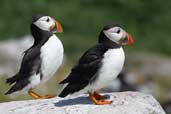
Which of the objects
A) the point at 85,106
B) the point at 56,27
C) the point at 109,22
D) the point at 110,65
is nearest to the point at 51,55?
the point at 56,27

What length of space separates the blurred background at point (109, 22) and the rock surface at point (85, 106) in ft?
22.9

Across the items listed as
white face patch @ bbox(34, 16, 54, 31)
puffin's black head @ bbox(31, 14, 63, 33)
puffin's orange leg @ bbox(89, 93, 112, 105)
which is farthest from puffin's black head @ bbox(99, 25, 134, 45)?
white face patch @ bbox(34, 16, 54, 31)

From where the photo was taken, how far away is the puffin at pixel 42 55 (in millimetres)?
12680

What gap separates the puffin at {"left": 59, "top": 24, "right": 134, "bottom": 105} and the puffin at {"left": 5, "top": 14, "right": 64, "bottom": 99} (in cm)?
51

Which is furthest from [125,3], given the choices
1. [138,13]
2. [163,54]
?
[163,54]

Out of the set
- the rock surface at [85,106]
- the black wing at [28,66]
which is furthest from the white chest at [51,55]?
the rock surface at [85,106]

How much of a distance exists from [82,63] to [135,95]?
105cm

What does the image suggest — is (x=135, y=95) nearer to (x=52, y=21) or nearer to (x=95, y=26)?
(x=52, y=21)

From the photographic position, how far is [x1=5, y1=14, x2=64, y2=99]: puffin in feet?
41.6

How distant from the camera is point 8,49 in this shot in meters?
21.6

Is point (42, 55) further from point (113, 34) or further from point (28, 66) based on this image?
point (113, 34)

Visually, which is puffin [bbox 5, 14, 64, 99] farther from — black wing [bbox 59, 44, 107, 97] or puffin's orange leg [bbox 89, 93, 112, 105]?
puffin's orange leg [bbox 89, 93, 112, 105]

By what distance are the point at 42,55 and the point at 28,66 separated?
33 cm

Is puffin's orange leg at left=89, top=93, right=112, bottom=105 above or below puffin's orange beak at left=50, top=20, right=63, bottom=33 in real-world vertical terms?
below
